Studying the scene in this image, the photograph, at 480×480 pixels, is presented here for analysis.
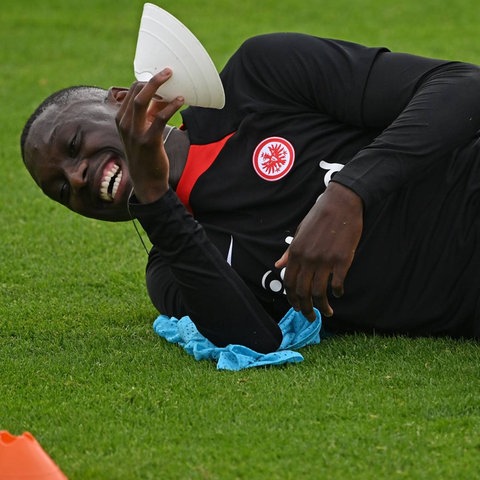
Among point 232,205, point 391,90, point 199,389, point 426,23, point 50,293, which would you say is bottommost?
point 426,23

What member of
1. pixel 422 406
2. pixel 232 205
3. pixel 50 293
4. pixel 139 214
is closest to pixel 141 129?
pixel 139 214

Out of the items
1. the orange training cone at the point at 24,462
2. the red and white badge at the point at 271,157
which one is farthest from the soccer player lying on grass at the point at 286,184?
the orange training cone at the point at 24,462

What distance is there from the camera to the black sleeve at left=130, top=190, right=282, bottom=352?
13.1 feet

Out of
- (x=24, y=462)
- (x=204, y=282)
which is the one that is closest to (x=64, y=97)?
(x=204, y=282)

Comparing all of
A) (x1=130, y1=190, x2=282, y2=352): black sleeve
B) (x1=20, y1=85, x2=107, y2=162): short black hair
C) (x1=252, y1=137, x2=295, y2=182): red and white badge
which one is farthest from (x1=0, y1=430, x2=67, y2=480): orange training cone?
(x1=20, y1=85, x2=107, y2=162): short black hair

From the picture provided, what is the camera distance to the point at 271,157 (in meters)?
4.39

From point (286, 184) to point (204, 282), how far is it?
51 cm

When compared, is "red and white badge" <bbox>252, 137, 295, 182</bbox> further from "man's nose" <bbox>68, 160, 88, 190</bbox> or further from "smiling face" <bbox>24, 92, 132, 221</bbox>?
"man's nose" <bbox>68, 160, 88, 190</bbox>

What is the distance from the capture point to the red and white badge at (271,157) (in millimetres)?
4375

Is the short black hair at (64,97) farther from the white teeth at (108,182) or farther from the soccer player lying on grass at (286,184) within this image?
the white teeth at (108,182)

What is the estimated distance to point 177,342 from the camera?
4.47 m

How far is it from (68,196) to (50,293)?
925mm

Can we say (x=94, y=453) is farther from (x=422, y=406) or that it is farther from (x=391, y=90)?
(x=391, y=90)

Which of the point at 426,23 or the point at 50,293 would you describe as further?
the point at 426,23
